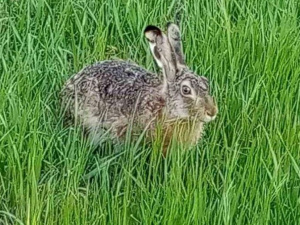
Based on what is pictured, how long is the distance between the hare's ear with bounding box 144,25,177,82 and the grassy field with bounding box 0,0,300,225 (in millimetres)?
269

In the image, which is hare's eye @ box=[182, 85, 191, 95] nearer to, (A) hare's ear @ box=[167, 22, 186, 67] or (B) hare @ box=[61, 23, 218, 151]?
(B) hare @ box=[61, 23, 218, 151]

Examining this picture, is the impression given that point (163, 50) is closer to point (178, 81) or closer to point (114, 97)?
point (178, 81)

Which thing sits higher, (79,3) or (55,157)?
(79,3)

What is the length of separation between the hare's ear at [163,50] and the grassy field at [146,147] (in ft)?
0.88

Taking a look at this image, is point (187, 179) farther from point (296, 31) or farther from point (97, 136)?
point (296, 31)

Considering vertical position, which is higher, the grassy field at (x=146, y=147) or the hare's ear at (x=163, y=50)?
the hare's ear at (x=163, y=50)

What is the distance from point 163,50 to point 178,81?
0.16m

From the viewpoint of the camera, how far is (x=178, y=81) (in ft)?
14.0

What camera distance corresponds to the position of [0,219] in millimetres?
3689

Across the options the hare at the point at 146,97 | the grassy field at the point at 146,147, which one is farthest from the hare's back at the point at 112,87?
the grassy field at the point at 146,147

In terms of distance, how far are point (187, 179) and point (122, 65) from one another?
1069 mm

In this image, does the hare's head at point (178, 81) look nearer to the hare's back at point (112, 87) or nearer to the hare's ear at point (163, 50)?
the hare's ear at point (163, 50)

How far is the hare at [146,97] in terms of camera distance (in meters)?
4.22

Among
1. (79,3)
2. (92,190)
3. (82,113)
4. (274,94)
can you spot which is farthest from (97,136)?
(79,3)
